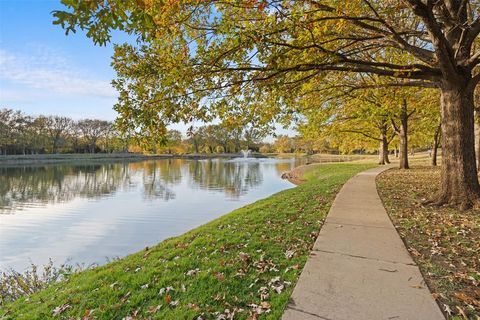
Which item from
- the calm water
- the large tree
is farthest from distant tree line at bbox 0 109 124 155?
the large tree

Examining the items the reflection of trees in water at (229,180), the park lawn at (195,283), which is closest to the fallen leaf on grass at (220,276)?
the park lawn at (195,283)

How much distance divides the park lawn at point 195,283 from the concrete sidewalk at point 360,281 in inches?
9.6

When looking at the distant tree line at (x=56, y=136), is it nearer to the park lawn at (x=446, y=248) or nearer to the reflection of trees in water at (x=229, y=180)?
the reflection of trees in water at (x=229, y=180)

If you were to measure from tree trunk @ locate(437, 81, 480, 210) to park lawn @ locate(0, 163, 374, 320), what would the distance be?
416 centimetres

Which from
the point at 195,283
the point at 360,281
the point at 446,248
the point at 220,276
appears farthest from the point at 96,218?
the point at 446,248

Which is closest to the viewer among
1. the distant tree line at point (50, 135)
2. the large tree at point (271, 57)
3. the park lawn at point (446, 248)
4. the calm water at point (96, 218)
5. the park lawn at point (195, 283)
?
the park lawn at point (446, 248)

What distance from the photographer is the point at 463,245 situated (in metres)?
5.34

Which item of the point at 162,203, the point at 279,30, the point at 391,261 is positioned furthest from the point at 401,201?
the point at 162,203

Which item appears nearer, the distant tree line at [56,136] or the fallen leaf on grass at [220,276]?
the fallen leaf on grass at [220,276]

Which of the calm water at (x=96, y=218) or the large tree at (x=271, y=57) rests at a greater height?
the large tree at (x=271, y=57)

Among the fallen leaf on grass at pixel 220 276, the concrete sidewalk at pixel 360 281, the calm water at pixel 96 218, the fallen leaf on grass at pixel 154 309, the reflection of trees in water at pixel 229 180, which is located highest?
the concrete sidewalk at pixel 360 281

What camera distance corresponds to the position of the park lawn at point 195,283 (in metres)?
3.75

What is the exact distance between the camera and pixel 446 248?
17.2 ft

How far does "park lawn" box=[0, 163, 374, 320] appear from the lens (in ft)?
12.3
